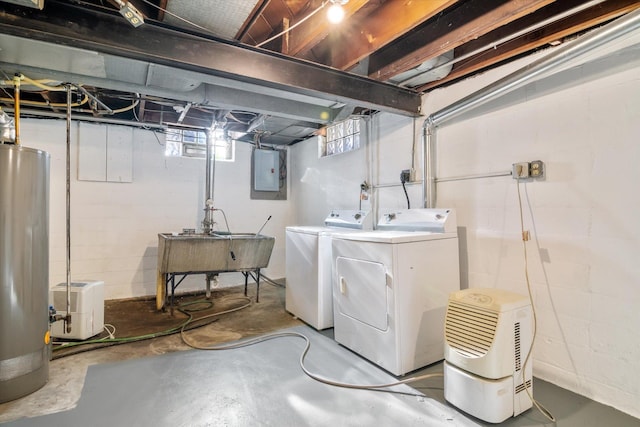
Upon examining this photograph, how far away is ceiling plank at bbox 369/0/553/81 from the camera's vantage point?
1867 millimetres

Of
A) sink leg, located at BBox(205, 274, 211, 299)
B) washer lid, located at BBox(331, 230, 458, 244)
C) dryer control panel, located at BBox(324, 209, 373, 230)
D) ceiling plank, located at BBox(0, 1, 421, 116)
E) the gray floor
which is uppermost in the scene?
ceiling plank, located at BBox(0, 1, 421, 116)

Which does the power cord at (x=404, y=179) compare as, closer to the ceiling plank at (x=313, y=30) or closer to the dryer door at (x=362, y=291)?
the dryer door at (x=362, y=291)

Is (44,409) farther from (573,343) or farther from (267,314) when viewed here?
(573,343)

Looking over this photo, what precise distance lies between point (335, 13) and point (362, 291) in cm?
190

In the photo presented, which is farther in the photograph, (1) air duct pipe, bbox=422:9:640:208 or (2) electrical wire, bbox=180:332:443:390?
(2) electrical wire, bbox=180:332:443:390

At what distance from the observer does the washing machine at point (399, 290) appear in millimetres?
2225

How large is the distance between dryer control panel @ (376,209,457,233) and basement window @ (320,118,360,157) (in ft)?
4.19

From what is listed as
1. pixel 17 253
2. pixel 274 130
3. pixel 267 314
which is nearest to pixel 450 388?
pixel 267 314

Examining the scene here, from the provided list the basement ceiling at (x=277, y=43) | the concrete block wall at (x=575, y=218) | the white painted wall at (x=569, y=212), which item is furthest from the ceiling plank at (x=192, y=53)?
the concrete block wall at (x=575, y=218)

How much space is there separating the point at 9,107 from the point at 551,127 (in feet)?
18.1

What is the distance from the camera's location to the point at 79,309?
2838mm

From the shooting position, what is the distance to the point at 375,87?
9.18ft

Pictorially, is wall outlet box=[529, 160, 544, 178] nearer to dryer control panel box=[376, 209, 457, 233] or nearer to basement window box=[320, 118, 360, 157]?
dryer control panel box=[376, 209, 457, 233]

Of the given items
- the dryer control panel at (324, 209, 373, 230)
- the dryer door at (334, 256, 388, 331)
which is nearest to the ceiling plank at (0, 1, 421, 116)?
the dryer control panel at (324, 209, 373, 230)
